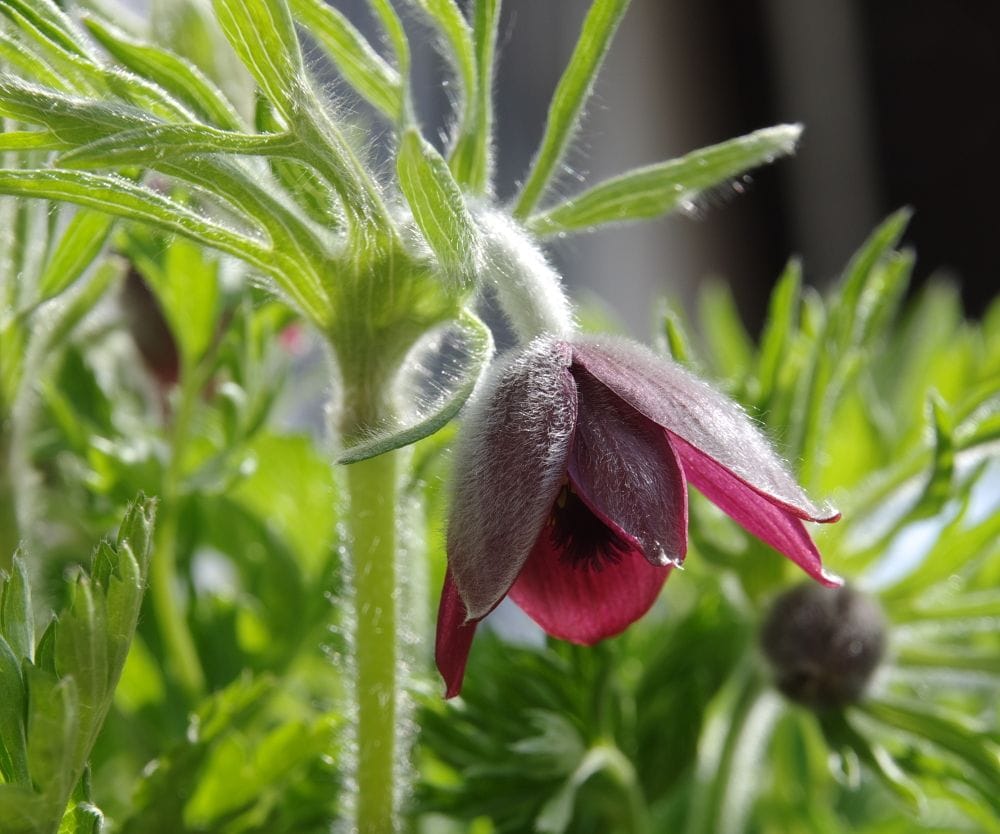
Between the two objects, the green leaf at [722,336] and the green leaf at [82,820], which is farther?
the green leaf at [722,336]

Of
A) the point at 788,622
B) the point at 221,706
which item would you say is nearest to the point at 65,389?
the point at 221,706

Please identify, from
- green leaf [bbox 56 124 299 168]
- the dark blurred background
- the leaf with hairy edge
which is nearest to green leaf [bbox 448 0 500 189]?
the leaf with hairy edge

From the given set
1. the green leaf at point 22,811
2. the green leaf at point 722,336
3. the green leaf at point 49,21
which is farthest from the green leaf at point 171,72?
the green leaf at point 722,336

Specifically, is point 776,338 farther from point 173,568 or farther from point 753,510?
point 173,568

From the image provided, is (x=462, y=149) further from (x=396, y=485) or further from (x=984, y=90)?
(x=984, y=90)

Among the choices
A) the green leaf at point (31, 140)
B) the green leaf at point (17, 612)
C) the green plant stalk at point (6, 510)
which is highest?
the green leaf at point (31, 140)

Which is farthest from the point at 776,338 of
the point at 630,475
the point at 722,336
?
the point at 722,336

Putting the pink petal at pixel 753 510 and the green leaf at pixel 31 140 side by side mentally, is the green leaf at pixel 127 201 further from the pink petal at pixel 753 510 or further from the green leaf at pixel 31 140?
the pink petal at pixel 753 510

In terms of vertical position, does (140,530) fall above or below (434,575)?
above
